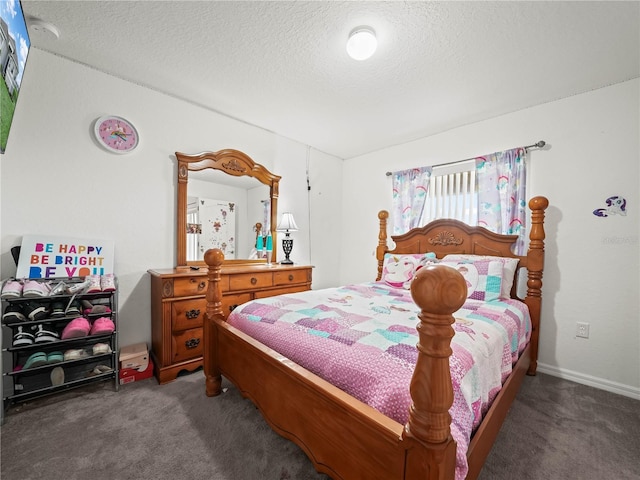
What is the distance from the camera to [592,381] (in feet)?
7.22

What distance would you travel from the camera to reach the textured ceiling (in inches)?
61.8

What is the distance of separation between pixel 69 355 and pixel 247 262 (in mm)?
1577

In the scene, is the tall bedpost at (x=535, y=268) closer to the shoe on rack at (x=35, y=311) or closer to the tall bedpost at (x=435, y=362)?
the tall bedpost at (x=435, y=362)

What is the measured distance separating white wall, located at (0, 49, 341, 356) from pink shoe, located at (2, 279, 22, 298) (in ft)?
0.90

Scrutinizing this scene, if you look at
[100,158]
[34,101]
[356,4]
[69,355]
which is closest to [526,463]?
[356,4]

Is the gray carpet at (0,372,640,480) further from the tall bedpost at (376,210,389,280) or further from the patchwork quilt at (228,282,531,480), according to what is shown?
the tall bedpost at (376,210,389,280)

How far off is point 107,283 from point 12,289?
1.46 feet

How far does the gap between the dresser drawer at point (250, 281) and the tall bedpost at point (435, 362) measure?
201 cm

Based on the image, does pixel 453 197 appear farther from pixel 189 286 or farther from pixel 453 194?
pixel 189 286

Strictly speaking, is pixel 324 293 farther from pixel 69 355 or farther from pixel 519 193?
pixel 519 193

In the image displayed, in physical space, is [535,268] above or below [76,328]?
above

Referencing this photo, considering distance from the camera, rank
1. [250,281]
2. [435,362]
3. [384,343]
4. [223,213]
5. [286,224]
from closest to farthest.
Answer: [435,362], [384,343], [250,281], [223,213], [286,224]

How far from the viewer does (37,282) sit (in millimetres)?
1776

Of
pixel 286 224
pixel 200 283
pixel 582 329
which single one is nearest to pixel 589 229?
pixel 582 329
